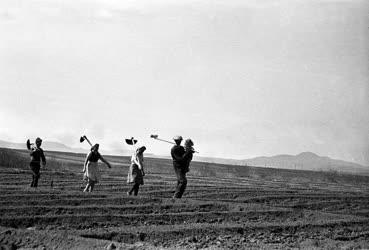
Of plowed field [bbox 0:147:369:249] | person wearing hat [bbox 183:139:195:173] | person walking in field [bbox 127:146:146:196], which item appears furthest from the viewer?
person walking in field [bbox 127:146:146:196]

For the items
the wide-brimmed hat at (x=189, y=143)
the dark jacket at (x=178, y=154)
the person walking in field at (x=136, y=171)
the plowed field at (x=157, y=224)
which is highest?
the wide-brimmed hat at (x=189, y=143)

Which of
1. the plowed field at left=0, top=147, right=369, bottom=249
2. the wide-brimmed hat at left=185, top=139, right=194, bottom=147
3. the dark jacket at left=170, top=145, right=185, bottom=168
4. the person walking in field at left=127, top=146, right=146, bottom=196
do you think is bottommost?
the plowed field at left=0, top=147, right=369, bottom=249

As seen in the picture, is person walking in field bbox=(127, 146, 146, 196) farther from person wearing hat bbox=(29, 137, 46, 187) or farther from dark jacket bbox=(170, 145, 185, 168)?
person wearing hat bbox=(29, 137, 46, 187)

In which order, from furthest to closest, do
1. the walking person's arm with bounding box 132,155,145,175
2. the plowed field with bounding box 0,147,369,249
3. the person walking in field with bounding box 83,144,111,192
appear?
the person walking in field with bounding box 83,144,111,192
the walking person's arm with bounding box 132,155,145,175
the plowed field with bounding box 0,147,369,249

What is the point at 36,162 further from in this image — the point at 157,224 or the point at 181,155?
the point at 157,224

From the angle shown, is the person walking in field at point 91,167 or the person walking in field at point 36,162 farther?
the person walking in field at point 36,162

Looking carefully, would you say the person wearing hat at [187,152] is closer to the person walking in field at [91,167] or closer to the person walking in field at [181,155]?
the person walking in field at [181,155]

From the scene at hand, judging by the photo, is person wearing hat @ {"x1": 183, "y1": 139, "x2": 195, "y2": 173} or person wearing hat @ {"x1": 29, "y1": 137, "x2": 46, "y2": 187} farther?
person wearing hat @ {"x1": 29, "y1": 137, "x2": 46, "y2": 187}

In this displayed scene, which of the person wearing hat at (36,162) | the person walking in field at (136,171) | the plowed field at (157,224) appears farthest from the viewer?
the person wearing hat at (36,162)

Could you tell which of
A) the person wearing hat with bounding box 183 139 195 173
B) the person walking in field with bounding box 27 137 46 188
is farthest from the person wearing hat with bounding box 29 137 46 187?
the person wearing hat with bounding box 183 139 195 173

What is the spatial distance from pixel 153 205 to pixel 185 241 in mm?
3867

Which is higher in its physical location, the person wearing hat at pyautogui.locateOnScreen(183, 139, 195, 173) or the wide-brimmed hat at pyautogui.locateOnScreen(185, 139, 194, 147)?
the wide-brimmed hat at pyautogui.locateOnScreen(185, 139, 194, 147)

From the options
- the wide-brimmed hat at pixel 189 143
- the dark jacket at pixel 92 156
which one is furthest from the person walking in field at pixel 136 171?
the wide-brimmed hat at pixel 189 143

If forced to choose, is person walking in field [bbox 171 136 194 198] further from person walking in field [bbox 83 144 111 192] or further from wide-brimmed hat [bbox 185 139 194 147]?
person walking in field [bbox 83 144 111 192]
